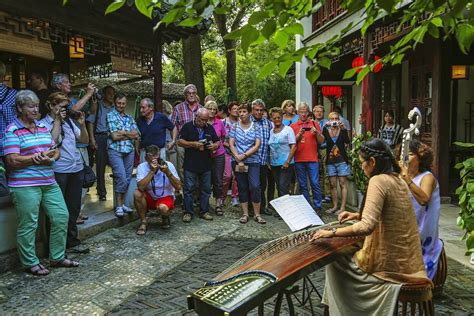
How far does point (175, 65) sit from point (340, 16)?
29.5 meters

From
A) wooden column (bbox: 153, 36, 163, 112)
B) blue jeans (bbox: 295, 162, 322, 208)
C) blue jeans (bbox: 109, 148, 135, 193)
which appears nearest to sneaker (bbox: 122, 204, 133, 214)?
blue jeans (bbox: 109, 148, 135, 193)

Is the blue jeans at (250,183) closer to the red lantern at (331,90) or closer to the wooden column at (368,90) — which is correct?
the wooden column at (368,90)

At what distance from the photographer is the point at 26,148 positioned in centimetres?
540

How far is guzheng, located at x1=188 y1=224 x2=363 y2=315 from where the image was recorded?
2719mm

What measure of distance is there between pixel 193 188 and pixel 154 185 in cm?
107

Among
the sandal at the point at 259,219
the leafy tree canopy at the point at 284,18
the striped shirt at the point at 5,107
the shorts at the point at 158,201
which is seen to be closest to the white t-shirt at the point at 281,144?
the sandal at the point at 259,219

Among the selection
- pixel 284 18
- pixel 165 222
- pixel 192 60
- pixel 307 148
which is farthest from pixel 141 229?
pixel 192 60

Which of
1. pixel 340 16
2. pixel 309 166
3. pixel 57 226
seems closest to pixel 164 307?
pixel 57 226

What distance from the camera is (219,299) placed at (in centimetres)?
273

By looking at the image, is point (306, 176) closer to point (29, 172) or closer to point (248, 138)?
point (248, 138)

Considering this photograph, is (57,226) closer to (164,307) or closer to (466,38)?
(164,307)

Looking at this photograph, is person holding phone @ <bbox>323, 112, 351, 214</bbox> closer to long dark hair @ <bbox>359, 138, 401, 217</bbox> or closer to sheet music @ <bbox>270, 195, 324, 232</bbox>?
sheet music @ <bbox>270, 195, 324, 232</bbox>

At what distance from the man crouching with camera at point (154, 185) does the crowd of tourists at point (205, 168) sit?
0.05 feet

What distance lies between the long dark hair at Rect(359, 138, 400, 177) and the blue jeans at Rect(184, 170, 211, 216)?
509 centimetres
